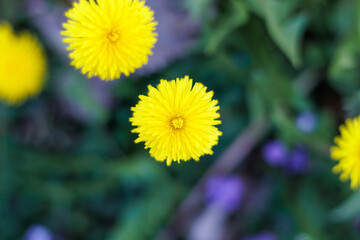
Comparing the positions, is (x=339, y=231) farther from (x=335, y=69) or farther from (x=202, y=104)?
(x=202, y=104)

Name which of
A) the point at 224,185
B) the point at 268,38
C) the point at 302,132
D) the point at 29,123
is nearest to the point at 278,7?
the point at 268,38

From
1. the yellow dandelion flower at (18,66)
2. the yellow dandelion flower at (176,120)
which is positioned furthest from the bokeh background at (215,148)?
the yellow dandelion flower at (176,120)

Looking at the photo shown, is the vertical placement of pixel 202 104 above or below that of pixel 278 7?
below

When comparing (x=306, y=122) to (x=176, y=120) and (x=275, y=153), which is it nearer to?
(x=275, y=153)

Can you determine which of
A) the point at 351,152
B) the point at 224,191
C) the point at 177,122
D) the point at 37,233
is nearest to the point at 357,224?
the point at 224,191

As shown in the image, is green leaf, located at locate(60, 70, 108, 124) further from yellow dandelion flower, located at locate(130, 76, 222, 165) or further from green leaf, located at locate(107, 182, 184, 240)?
yellow dandelion flower, located at locate(130, 76, 222, 165)

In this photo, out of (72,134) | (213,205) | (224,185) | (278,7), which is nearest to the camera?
(278,7)

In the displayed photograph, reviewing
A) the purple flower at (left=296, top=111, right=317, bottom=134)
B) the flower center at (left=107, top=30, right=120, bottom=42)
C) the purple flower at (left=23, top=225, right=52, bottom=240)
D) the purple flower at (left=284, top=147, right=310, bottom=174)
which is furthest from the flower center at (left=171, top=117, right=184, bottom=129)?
the purple flower at (left=23, top=225, right=52, bottom=240)
